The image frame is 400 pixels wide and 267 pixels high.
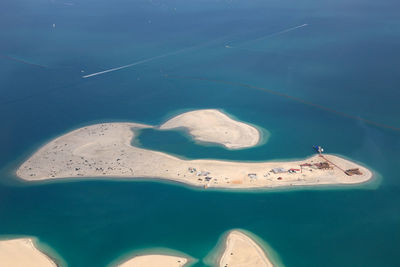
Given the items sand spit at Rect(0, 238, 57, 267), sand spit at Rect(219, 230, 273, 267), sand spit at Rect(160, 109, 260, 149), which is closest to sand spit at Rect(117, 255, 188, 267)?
sand spit at Rect(219, 230, 273, 267)

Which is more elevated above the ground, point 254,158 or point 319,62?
point 319,62

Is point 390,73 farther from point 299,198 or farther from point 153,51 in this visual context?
point 153,51

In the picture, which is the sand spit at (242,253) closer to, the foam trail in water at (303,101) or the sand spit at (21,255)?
the sand spit at (21,255)

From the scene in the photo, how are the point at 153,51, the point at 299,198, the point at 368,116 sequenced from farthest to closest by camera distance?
the point at 153,51 → the point at 368,116 → the point at 299,198

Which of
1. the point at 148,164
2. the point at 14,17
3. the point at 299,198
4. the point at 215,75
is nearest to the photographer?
the point at 299,198

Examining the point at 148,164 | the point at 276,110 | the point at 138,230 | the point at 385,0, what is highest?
the point at 385,0

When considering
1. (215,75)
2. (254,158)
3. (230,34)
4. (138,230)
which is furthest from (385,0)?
(138,230)
